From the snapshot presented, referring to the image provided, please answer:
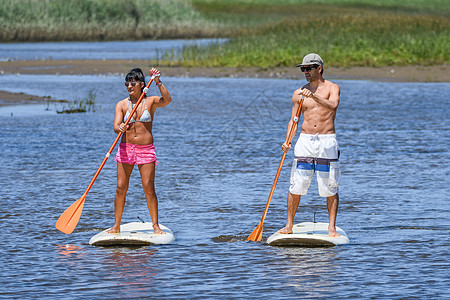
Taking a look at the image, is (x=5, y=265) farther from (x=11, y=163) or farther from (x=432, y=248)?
(x=11, y=163)

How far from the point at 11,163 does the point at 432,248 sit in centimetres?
845

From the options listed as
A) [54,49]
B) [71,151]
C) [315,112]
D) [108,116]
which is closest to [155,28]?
[54,49]

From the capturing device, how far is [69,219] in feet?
34.0

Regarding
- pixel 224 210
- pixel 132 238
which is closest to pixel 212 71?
pixel 224 210

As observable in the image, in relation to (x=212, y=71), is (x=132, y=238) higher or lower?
lower

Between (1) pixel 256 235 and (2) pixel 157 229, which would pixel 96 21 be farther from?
(1) pixel 256 235

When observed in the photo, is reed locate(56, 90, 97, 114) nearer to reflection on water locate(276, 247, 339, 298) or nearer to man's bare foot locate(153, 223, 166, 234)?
man's bare foot locate(153, 223, 166, 234)

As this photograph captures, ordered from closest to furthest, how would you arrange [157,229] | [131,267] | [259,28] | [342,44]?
[131,267] → [157,229] → [342,44] → [259,28]

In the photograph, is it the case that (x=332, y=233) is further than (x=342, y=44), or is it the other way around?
(x=342, y=44)

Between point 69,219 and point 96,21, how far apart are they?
6323 centimetres

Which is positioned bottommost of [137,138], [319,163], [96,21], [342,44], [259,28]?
[319,163]

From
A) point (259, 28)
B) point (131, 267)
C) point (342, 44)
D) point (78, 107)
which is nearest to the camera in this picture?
point (131, 267)

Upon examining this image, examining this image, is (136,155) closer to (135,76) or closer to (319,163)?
(135,76)

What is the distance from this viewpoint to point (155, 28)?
74938 mm
